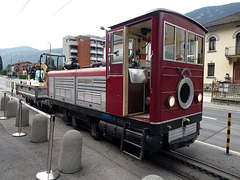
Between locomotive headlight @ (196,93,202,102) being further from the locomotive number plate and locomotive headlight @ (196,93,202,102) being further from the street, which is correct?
the street

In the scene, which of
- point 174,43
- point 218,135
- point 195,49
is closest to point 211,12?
point 218,135

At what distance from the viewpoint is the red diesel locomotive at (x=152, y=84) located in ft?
12.2

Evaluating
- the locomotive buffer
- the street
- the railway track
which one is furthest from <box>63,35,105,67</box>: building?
the locomotive buffer

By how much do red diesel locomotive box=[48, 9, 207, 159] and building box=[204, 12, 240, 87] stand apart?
68.6ft

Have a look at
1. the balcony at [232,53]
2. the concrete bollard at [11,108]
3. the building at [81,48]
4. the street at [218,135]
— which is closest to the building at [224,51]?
the balcony at [232,53]

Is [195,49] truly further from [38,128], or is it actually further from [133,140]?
[38,128]

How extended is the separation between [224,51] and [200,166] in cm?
2328

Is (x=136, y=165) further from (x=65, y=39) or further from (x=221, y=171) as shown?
(x=65, y=39)

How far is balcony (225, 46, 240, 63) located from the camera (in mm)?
22058

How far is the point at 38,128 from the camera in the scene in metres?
5.43

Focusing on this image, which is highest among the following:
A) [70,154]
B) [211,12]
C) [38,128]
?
[211,12]

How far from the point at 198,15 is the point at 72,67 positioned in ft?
702

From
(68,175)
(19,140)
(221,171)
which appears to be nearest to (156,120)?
(221,171)

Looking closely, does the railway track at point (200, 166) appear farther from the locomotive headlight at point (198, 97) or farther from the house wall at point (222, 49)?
the house wall at point (222, 49)
